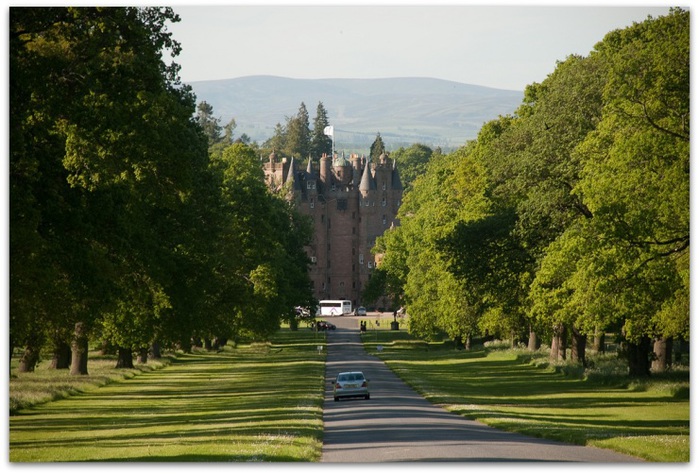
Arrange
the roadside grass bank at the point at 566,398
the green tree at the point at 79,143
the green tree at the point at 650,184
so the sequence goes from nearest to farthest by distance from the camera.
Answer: the green tree at the point at 79,143, the roadside grass bank at the point at 566,398, the green tree at the point at 650,184

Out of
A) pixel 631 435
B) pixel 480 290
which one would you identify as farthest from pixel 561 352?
pixel 631 435

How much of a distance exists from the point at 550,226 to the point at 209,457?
2578cm

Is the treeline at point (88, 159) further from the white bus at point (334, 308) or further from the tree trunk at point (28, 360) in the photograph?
the white bus at point (334, 308)

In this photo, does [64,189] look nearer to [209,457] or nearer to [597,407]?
[209,457]

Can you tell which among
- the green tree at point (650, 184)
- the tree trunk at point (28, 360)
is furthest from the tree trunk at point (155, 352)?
the green tree at point (650, 184)

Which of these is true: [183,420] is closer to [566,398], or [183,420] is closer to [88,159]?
[88,159]

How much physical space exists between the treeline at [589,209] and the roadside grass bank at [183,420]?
372 inches

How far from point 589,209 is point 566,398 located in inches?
387

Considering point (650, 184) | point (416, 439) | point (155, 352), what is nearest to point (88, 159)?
point (416, 439)

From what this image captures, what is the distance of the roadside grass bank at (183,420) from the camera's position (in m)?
26.3

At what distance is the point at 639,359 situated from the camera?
5200cm

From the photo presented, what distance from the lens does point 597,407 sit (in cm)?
4216

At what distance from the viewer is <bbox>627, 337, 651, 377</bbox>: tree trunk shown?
5109 cm

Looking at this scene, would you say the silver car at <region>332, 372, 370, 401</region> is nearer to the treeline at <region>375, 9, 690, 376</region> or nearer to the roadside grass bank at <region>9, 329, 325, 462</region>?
the roadside grass bank at <region>9, 329, 325, 462</region>
